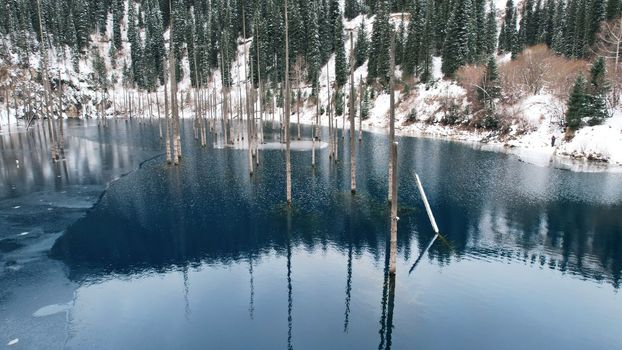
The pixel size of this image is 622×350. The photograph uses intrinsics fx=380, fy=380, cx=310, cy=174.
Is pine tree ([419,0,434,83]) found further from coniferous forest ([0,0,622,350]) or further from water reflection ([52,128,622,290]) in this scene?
water reflection ([52,128,622,290])

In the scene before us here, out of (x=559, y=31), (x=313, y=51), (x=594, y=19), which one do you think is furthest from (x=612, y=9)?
(x=313, y=51)

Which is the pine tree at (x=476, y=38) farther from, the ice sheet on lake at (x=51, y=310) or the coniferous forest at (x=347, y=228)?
the ice sheet on lake at (x=51, y=310)

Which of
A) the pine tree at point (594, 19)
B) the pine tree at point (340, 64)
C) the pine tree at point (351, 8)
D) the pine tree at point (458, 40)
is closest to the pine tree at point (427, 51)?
the pine tree at point (458, 40)

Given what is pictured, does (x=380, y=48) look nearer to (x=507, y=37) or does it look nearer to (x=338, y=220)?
(x=507, y=37)

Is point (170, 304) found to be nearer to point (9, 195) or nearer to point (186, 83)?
point (9, 195)

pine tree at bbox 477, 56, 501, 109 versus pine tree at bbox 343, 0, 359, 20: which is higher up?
pine tree at bbox 343, 0, 359, 20

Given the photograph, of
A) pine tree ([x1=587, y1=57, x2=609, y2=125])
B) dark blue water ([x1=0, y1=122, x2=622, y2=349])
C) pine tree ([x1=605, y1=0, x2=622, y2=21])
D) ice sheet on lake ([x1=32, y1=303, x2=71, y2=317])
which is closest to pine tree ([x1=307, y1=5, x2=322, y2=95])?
pine tree ([x1=587, y1=57, x2=609, y2=125])

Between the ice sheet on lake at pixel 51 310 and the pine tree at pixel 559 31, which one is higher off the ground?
the pine tree at pixel 559 31
